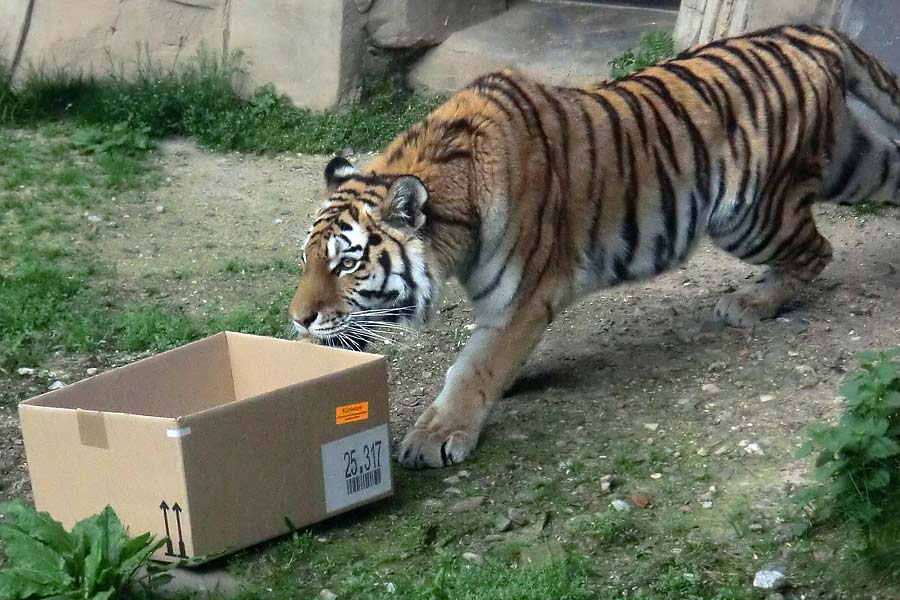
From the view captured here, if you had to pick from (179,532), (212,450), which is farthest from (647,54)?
(179,532)

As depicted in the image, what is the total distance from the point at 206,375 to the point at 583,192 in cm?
139

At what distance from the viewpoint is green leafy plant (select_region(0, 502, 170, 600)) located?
2.58 meters

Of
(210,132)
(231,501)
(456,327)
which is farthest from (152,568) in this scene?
(210,132)

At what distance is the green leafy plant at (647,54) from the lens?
616cm

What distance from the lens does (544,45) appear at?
6.84 meters

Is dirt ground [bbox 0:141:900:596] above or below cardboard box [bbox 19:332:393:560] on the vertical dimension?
below

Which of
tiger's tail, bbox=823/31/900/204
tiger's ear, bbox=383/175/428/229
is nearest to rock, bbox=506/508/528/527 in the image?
tiger's ear, bbox=383/175/428/229

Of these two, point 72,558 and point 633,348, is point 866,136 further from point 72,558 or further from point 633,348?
point 72,558

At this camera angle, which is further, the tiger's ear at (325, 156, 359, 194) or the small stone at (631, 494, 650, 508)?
the tiger's ear at (325, 156, 359, 194)

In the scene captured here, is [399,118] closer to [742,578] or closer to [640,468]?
[640,468]

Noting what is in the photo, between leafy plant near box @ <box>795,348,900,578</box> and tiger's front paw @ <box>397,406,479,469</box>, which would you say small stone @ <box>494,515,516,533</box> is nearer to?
tiger's front paw @ <box>397,406,479,469</box>

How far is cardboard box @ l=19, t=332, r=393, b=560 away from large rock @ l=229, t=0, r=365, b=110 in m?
3.79

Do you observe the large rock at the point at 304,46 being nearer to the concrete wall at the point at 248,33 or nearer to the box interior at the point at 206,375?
the concrete wall at the point at 248,33

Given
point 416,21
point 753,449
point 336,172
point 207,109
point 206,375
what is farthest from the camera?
point 416,21
